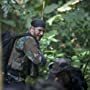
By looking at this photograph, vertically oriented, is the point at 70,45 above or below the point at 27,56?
below

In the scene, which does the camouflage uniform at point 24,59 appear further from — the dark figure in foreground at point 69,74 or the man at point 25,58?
the dark figure in foreground at point 69,74

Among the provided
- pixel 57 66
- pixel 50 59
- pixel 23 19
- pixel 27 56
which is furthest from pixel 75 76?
pixel 50 59

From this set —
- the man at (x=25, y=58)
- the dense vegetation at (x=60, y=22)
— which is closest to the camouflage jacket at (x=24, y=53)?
the man at (x=25, y=58)

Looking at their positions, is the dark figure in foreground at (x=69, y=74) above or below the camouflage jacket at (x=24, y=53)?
below

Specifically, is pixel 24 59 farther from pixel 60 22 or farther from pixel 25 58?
pixel 60 22

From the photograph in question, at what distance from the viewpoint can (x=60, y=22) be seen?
232 inches

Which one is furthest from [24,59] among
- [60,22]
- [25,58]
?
[60,22]

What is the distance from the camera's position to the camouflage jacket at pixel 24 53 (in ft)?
15.4

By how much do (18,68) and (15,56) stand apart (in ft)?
0.50

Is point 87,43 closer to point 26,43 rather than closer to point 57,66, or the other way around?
point 57,66

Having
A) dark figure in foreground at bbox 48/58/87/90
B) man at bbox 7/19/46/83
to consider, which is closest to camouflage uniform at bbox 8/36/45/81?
man at bbox 7/19/46/83

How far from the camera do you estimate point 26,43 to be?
4680 millimetres

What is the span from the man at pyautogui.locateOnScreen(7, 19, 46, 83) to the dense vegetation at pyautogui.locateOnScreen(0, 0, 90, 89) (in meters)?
0.21

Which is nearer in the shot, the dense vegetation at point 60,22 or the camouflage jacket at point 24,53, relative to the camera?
the dense vegetation at point 60,22
